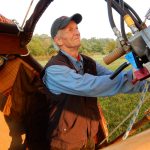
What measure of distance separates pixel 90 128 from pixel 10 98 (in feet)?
2.17

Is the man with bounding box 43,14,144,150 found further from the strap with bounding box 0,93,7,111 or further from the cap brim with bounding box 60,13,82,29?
the strap with bounding box 0,93,7,111

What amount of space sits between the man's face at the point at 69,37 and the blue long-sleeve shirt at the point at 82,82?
5.5 inches

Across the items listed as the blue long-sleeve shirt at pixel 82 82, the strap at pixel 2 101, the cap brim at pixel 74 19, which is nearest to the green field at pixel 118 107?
the cap brim at pixel 74 19

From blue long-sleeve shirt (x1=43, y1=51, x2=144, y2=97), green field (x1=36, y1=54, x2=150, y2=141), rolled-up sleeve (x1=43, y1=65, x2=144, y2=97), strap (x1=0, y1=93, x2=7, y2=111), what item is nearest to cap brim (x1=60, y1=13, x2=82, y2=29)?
blue long-sleeve shirt (x1=43, y1=51, x2=144, y2=97)

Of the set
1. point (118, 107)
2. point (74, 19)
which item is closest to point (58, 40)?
point (74, 19)

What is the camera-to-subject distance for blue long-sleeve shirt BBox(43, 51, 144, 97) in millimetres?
2785

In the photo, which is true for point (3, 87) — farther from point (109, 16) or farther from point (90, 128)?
point (109, 16)

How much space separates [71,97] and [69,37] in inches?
21.5

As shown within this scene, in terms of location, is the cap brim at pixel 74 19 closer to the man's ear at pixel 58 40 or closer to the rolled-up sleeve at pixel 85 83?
the man's ear at pixel 58 40

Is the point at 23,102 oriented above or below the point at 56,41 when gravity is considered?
A: below

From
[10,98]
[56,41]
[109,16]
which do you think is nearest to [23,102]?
[10,98]

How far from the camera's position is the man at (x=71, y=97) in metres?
3.01

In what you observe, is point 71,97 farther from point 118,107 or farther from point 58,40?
point 118,107

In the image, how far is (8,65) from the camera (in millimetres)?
3191
